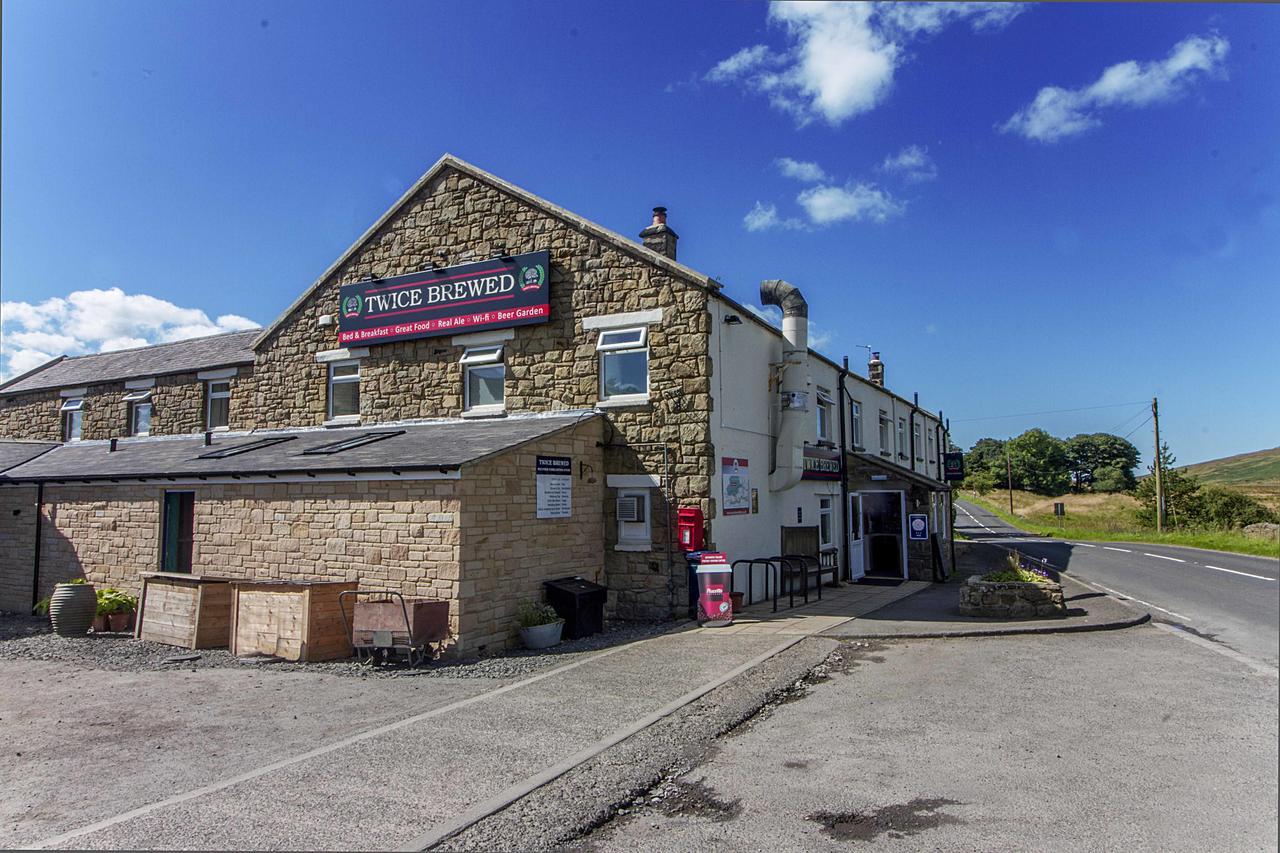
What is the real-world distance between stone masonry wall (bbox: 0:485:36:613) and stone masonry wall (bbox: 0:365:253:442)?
4.27 m

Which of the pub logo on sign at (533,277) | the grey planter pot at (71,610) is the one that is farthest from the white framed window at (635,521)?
the grey planter pot at (71,610)

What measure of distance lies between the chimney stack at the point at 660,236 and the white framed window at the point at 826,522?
6.99 metres

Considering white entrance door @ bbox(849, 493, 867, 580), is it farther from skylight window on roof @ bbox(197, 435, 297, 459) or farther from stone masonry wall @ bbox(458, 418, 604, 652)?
skylight window on roof @ bbox(197, 435, 297, 459)

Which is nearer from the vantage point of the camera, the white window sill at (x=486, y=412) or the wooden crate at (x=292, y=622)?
the wooden crate at (x=292, y=622)

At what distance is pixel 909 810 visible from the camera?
527 centimetres

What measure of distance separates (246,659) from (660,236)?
1038 cm

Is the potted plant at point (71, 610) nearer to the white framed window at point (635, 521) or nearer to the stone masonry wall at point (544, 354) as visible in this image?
the stone masonry wall at point (544, 354)

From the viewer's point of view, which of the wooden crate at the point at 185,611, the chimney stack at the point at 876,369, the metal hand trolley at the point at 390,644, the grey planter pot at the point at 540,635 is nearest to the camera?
the metal hand trolley at the point at 390,644

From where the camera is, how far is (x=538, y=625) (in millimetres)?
11812

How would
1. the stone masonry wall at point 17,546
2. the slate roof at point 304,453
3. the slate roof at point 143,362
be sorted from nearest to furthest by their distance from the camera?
the slate roof at point 304,453 < the stone masonry wall at point 17,546 < the slate roof at point 143,362

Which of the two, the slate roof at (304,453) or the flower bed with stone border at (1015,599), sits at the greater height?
the slate roof at (304,453)

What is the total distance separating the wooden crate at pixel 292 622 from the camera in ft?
36.0

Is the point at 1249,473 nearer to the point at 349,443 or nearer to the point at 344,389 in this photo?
the point at 349,443

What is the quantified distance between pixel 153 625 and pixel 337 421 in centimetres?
627
